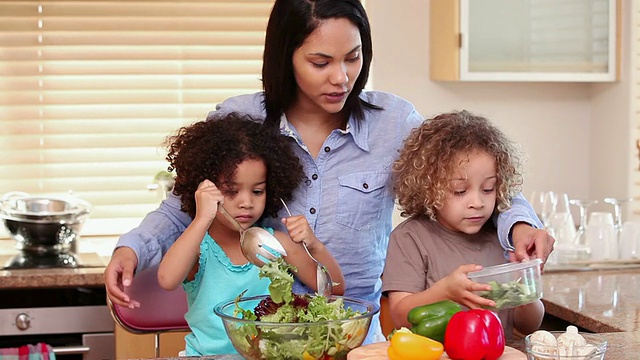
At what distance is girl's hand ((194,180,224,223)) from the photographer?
1780 mm

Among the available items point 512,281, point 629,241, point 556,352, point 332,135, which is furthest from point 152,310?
point 629,241

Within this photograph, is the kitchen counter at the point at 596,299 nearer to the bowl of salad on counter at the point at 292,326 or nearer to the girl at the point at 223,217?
the girl at the point at 223,217

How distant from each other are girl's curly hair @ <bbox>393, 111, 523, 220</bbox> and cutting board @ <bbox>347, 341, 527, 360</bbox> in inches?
15.0

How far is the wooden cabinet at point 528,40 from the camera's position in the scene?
3168 mm

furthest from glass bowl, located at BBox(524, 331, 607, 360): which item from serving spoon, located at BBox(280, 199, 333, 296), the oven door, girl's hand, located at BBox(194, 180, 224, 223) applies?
the oven door

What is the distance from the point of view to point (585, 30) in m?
3.25

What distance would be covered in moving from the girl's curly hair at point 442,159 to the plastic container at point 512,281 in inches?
10.8

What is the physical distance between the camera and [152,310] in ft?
6.91

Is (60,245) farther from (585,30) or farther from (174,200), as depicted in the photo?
(585,30)

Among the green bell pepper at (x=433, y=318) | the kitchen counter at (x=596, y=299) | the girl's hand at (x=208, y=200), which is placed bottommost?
the kitchen counter at (x=596, y=299)

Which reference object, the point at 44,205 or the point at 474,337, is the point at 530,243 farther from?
the point at 44,205

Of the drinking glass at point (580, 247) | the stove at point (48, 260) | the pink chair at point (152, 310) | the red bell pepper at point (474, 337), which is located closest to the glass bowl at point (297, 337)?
the red bell pepper at point (474, 337)

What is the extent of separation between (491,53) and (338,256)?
141cm

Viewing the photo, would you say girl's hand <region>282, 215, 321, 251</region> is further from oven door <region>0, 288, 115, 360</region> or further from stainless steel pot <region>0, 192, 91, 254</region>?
stainless steel pot <region>0, 192, 91, 254</region>
